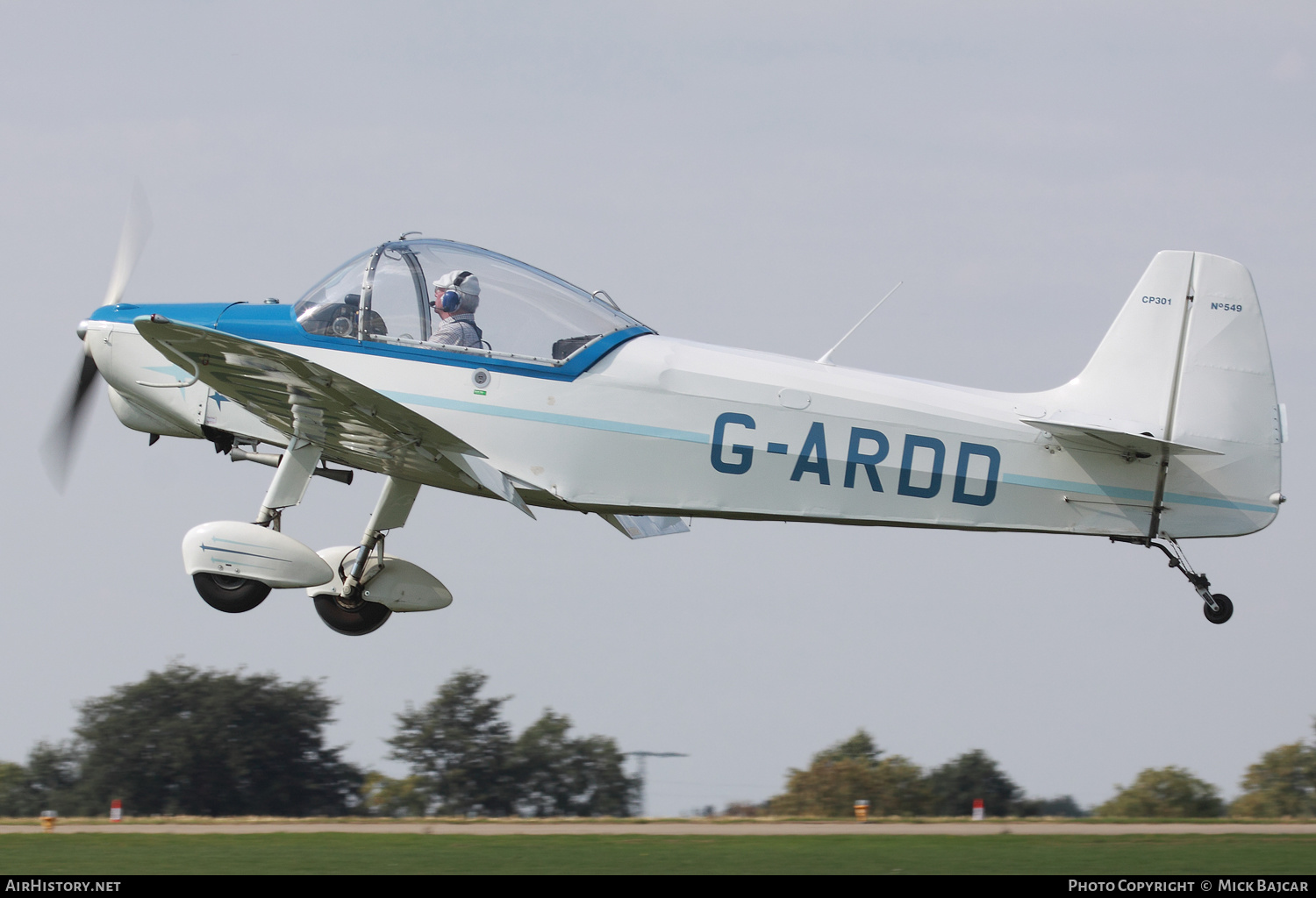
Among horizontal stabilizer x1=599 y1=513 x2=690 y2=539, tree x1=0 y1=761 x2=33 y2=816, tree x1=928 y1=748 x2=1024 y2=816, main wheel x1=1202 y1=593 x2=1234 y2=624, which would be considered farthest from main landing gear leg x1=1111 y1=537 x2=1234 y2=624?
tree x1=0 y1=761 x2=33 y2=816

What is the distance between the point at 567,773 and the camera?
17484 mm

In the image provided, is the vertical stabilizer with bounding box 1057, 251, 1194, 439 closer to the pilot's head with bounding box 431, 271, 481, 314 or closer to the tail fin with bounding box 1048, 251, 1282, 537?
the tail fin with bounding box 1048, 251, 1282, 537

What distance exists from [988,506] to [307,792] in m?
11.8

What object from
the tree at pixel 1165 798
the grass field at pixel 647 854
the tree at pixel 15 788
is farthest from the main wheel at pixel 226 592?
the tree at pixel 15 788

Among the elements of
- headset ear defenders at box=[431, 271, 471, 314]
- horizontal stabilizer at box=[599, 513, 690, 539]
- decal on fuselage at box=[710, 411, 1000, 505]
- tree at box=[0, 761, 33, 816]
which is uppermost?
headset ear defenders at box=[431, 271, 471, 314]

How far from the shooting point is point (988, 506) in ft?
27.1

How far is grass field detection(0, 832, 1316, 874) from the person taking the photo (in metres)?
6.91

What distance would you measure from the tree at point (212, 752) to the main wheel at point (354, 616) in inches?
290

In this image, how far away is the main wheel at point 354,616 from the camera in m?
9.50

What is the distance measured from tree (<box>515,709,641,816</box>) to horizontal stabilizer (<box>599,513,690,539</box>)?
7556mm

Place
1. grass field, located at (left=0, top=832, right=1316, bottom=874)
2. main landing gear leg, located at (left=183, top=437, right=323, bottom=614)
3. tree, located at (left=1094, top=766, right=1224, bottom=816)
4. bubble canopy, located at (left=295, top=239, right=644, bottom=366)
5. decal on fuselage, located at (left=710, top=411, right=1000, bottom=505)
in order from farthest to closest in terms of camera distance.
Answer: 1. tree, located at (left=1094, top=766, right=1224, bottom=816)
2. bubble canopy, located at (left=295, top=239, right=644, bottom=366)
3. decal on fuselage, located at (left=710, top=411, right=1000, bottom=505)
4. main landing gear leg, located at (left=183, top=437, right=323, bottom=614)
5. grass field, located at (left=0, top=832, right=1316, bottom=874)

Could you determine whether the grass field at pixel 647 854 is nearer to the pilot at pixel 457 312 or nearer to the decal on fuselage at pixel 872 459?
the decal on fuselage at pixel 872 459

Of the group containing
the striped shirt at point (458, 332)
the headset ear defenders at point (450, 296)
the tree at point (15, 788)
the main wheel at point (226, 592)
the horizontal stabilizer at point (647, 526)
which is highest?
the headset ear defenders at point (450, 296)
